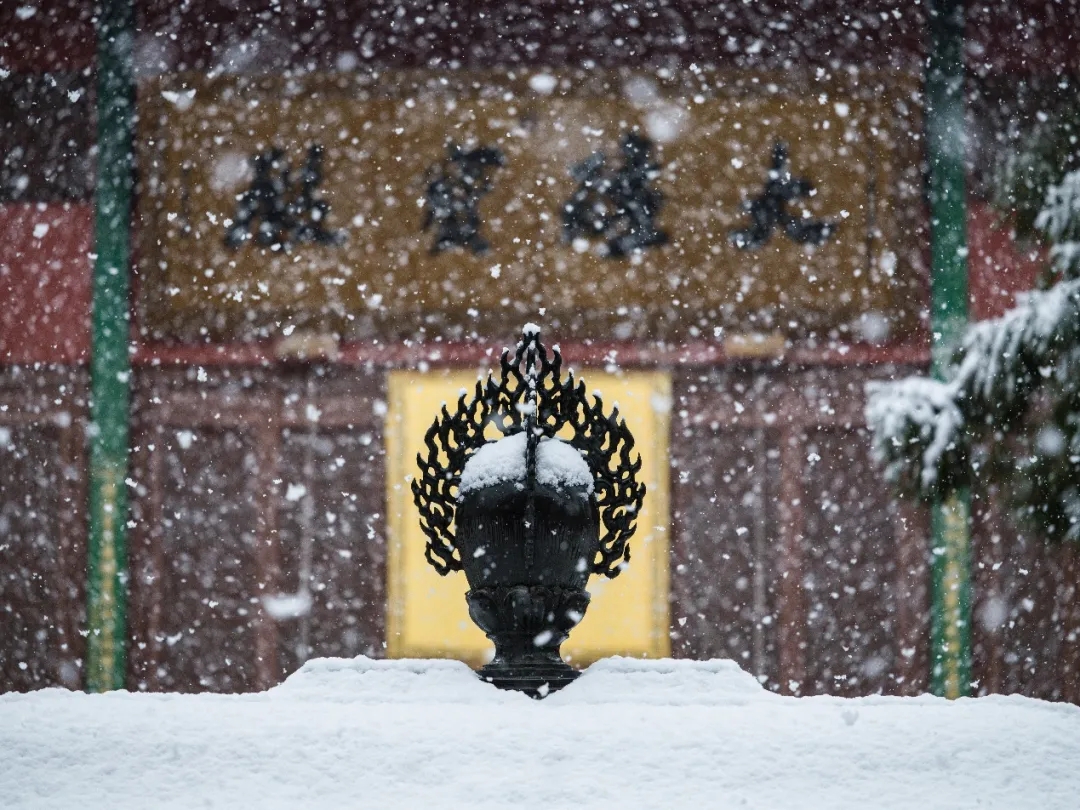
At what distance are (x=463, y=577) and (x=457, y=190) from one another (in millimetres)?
2085

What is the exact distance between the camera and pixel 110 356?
26.2ft

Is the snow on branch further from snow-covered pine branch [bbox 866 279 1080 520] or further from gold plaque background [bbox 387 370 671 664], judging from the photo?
gold plaque background [bbox 387 370 671 664]

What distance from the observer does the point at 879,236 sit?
8.00 m

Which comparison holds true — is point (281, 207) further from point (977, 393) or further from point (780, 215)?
point (977, 393)

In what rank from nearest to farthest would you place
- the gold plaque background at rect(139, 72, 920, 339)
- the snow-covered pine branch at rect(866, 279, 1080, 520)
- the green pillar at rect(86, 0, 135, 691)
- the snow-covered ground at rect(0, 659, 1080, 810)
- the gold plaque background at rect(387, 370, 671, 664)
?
1. the snow-covered ground at rect(0, 659, 1080, 810)
2. the snow-covered pine branch at rect(866, 279, 1080, 520)
3. the gold plaque background at rect(387, 370, 671, 664)
4. the green pillar at rect(86, 0, 135, 691)
5. the gold plaque background at rect(139, 72, 920, 339)

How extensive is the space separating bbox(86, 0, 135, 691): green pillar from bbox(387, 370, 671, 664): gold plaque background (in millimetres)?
1447

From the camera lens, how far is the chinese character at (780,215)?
7965 mm

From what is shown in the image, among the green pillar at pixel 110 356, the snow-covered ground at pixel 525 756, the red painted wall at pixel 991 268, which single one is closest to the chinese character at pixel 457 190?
the green pillar at pixel 110 356

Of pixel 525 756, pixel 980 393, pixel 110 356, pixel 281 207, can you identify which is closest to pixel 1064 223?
pixel 980 393

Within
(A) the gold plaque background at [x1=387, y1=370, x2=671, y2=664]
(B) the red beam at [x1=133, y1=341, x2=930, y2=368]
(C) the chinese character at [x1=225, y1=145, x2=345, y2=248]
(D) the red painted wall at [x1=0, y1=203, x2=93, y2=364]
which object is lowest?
(A) the gold plaque background at [x1=387, y1=370, x2=671, y2=664]

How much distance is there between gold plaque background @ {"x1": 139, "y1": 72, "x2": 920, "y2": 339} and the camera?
→ 7961 mm

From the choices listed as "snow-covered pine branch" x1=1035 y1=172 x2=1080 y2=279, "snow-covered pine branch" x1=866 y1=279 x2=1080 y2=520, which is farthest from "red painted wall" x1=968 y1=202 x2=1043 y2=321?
"snow-covered pine branch" x1=1035 y1=172 x2=1080 y2=279

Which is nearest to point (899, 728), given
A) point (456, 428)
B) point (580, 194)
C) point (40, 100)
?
point (456, 428)

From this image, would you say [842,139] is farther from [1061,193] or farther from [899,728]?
[899,728]
